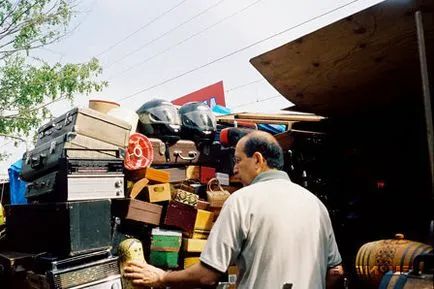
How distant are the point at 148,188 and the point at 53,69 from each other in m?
8.25

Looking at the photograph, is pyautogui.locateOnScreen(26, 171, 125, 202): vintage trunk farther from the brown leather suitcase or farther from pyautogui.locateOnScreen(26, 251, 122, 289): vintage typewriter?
the brown leather suitcase

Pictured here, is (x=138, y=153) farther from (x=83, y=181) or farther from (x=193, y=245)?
(x=193, y=245)

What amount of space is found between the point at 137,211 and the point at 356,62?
2899 millimetres

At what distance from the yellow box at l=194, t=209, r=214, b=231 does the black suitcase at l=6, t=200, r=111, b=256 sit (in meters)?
1.31

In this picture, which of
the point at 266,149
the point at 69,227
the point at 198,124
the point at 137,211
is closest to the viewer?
the point at 266,149

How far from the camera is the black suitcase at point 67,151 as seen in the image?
4.33m

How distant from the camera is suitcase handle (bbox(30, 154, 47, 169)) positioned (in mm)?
4729

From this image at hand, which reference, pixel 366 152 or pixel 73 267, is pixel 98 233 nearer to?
pixel 73 267

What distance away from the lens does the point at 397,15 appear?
2.84 m

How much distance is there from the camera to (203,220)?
17.7ft

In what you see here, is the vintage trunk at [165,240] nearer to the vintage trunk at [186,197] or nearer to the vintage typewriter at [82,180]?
the vintage trunk at [186,197]

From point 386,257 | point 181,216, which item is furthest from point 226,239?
point 181,216

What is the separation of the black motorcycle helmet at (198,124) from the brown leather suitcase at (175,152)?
13cm

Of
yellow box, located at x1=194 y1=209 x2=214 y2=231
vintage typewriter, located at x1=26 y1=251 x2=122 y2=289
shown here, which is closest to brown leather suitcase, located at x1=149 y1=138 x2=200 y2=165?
yellow box, located at x1=194 y1=209 x2=214 y2=231
